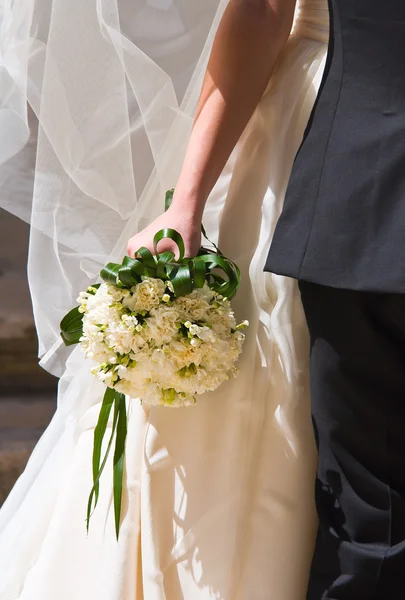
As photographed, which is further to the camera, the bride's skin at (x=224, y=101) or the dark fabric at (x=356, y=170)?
the bride's skin at (x=224, y=101)

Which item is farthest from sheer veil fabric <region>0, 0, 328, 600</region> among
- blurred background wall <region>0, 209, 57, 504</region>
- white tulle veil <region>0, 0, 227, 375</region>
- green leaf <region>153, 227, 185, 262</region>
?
blurred background wall <region>0, 209, 57, 504</region>

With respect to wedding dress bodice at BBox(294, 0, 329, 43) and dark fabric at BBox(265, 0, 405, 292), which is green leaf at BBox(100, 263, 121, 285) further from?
wedding dress bodice at BBox(294, 0, 329, 43)

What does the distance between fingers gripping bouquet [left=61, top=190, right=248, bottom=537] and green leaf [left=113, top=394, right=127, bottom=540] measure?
103mm

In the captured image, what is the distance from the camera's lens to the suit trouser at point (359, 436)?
80cm

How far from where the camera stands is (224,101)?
0.88 meters

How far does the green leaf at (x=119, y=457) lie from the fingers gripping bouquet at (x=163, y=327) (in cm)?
10

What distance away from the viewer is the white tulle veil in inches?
36.7

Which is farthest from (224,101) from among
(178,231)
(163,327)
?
(163,327)

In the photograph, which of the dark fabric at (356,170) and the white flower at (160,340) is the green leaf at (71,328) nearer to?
the white flower at (160,340)

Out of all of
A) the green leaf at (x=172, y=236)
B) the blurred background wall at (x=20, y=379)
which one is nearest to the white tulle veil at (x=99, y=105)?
the green leaf at (x=172, y=236)

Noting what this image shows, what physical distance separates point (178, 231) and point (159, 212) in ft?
0.41

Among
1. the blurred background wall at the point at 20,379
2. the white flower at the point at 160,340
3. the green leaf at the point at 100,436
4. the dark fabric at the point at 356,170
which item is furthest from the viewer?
the blurred background wall at the point at 20,379

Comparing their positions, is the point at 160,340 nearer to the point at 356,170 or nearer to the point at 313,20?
the point at 356,170

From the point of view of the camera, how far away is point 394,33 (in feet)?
2.43
